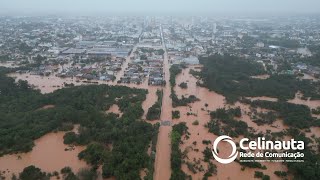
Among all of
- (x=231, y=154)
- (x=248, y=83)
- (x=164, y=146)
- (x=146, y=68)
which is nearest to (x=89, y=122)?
(x=164, y=146)

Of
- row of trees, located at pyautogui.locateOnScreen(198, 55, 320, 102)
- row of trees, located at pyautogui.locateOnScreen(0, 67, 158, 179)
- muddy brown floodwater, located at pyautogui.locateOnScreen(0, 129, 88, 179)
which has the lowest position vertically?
muddy brown floodwater, located at pyautogui.locateOnScreen(0, 129, 88, 179)

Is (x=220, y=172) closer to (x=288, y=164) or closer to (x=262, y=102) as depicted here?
(x=288, y=164)

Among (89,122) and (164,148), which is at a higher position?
(89,122)

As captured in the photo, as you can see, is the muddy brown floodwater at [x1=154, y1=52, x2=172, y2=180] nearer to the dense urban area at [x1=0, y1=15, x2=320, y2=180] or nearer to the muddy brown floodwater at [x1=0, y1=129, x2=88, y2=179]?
the dense urban area at [x1=0, y1=15, x2=320, y2=180]

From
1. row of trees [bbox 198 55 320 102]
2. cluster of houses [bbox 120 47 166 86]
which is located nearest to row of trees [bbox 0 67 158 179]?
cluster of houses [bbox 120 47 166 86]

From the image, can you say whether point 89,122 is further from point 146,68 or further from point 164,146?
point 146,68

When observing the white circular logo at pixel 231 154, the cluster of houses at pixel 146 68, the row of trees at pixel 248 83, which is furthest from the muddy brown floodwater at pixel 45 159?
the row of trees at pixel 248 83
